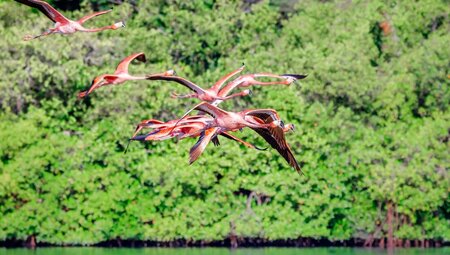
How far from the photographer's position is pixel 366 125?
3431 cm

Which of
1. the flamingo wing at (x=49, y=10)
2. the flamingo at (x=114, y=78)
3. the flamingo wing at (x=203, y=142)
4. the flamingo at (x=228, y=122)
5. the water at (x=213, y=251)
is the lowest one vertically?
the water at (x=213, y=251)

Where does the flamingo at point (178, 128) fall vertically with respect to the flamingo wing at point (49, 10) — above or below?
below

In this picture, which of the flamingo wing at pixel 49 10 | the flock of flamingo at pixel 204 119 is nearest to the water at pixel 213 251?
the flamingo wing at pixel 49 10

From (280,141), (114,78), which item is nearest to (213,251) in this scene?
(280,141)

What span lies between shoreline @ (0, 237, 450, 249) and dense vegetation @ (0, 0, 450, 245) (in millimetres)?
294

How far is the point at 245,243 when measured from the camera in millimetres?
32562

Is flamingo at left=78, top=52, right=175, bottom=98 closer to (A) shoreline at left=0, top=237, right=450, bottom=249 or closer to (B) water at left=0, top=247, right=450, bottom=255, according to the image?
(B) water at left=0, top=247, right=450, bottom=255

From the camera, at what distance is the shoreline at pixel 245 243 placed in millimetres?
31688

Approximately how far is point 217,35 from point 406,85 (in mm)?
5032

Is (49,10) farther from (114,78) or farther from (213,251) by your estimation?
(213,251)

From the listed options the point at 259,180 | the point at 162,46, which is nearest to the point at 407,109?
the point at 259,180

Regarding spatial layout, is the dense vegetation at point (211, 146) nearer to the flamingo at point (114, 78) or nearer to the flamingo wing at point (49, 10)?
the flamingo wing at point (49, 10)

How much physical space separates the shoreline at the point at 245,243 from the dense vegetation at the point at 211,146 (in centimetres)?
29

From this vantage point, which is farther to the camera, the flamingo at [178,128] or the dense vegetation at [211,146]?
the dense vegetation at [211,146]
